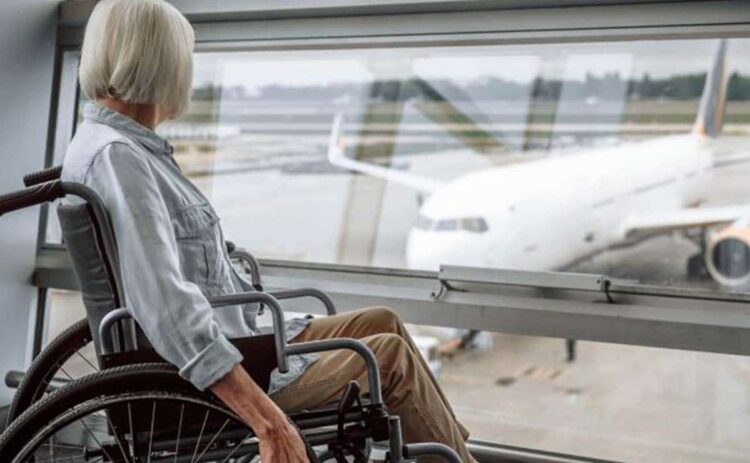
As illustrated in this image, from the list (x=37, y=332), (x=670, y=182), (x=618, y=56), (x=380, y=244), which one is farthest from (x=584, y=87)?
(x=37, y=332)

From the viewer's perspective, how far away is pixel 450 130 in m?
3.94

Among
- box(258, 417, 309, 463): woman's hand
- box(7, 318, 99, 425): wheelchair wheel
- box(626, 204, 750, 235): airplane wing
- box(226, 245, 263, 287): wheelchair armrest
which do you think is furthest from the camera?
box(626, 204, 750, 235): airplane wing

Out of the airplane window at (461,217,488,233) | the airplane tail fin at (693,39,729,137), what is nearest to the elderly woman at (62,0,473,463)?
the airplane tail fin at (693,39,729,137)

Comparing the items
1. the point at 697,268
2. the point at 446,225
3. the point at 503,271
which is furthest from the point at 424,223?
the point at 503,271

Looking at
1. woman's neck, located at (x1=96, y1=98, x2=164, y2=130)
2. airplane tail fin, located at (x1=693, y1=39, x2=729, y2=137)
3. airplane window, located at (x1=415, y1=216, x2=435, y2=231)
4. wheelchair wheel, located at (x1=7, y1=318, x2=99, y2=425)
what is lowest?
wheelchair wheel, located at (x1=7, y1=318, x2=99, y2=425)

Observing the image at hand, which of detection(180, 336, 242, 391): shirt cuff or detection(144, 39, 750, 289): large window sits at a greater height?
detection(144, 39, 750, 289): large window

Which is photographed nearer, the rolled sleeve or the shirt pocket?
the rolled sleeve

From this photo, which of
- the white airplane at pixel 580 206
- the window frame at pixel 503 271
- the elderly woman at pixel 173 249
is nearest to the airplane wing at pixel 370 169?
the white airplane at pixel 580 206

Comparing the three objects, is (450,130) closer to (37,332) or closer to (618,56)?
(618,56)

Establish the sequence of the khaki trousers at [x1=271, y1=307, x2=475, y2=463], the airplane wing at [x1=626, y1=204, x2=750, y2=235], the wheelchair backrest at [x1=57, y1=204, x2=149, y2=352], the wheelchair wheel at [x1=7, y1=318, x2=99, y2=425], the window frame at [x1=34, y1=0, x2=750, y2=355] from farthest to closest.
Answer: the airplane wing at [x1=626, y1=204, x2=750, y2=235]
the window frame at [x1=34, y1=0, x2=750, y2=355]
the wheelchair wheel at [x1=7, y1=318, x2=99, y2=425]
the khaki trousers at [x1=271, y1=307, x2=475, y2=463]
the wheelchair backrest at [x1=57, y1=204, x2=149, y2=352]

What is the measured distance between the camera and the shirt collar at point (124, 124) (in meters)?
1.62

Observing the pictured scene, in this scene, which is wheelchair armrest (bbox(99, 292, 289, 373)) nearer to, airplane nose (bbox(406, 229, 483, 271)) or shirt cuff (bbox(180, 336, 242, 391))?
shirt cuff (bbox(180, 336, 242, 391))

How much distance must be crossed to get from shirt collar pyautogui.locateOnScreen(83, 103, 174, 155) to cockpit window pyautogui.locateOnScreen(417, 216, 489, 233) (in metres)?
2.33

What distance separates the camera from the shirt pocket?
1.59 metres
